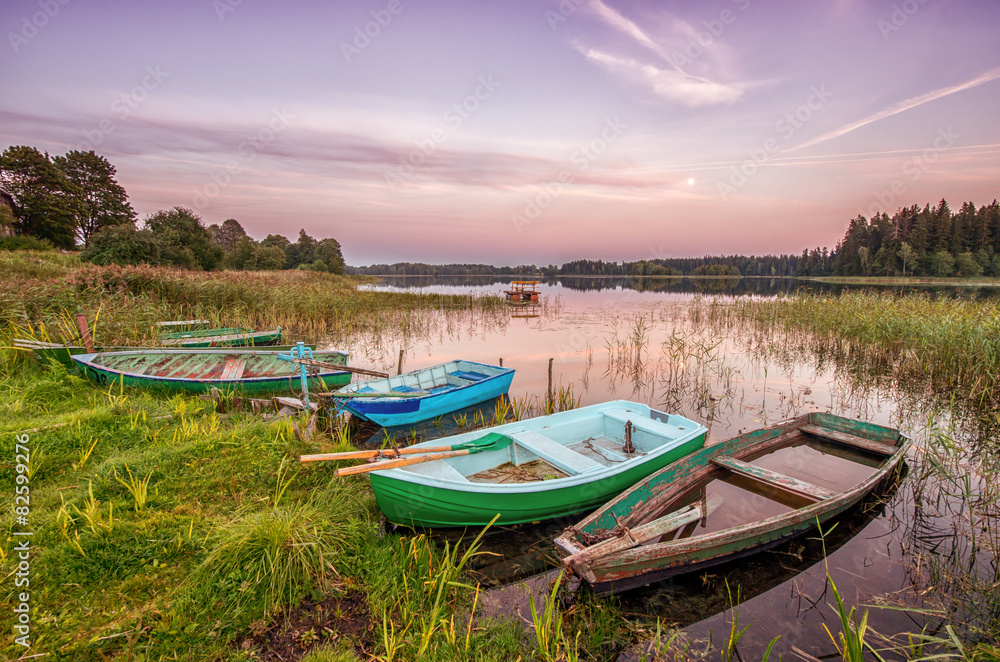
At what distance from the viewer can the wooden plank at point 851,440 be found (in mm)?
6742

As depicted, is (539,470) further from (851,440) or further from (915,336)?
(915,336)

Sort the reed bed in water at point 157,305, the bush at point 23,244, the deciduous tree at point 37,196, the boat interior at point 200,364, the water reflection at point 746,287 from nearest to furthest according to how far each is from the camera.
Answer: the boat interior at point 200,364
the reed bed in water at point 157,305
the bush at point 23,244
the deciduous tree at point 37,196
the water reflection at point 746,287

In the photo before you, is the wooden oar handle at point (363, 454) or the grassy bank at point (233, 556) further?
the wooden oar handle at point (363, 454)

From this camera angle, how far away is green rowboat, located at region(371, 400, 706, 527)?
4578 mm

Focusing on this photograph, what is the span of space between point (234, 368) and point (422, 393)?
4.65 m

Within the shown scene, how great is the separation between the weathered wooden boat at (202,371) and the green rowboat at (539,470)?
468cm

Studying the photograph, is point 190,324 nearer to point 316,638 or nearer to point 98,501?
point 98,501

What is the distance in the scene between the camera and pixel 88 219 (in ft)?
134

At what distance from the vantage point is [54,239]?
115 feet

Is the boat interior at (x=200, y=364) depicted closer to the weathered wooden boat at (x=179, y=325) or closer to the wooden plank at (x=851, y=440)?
the weathered wooden boat at (x=179, y=325)

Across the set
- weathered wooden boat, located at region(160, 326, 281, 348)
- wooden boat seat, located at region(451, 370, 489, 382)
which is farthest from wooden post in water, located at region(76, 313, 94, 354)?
wooden boat seat, located at region(451, 370, 489, 382)

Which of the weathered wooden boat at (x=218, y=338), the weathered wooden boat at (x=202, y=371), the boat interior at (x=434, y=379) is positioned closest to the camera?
the weathered wooden boat at (x=202, y=371)

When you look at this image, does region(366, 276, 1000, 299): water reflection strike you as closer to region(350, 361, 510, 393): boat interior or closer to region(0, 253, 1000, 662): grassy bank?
region(350, 361, 510, 393): boat interior

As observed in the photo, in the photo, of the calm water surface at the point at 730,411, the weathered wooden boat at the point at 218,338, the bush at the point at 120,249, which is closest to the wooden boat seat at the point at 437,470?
the calm water surface at the point at 730,411
